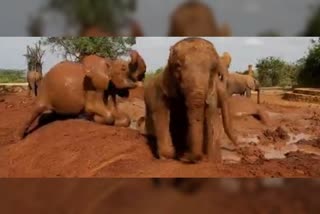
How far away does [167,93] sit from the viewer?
2.09 meters

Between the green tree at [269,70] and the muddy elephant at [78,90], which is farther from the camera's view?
the muddy elephant at [78,90]

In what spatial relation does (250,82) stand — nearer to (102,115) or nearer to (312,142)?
(312,142)

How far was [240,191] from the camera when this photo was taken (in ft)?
6.27

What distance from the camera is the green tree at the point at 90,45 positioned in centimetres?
198

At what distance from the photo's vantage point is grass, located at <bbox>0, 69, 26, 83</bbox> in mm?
2070

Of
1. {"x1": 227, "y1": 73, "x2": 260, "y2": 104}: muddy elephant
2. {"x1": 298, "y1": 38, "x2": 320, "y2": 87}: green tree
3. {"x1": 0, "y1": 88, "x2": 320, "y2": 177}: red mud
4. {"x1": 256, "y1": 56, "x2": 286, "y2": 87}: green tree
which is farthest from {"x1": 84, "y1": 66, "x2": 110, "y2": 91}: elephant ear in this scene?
{"x1": 298, "y1": 38, "x2": 320, "y2": 87}: green tree

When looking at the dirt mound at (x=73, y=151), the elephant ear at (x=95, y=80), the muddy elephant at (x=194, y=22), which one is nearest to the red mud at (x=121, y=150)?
the dirt mound at (x=73, y=151)

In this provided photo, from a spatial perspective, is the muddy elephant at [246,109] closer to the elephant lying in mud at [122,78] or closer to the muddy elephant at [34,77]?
the elephant lying in mud at [122,78]

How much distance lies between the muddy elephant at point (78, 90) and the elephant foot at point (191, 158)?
1.08 feet

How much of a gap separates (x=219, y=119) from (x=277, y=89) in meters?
0.22

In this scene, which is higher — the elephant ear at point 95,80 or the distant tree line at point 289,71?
the distant tree line at point 289,71

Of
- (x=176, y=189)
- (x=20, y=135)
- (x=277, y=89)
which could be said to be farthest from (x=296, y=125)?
(x=20, y=135)

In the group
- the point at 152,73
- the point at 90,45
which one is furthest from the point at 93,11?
the point at 152,73

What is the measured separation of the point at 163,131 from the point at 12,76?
0.54m
